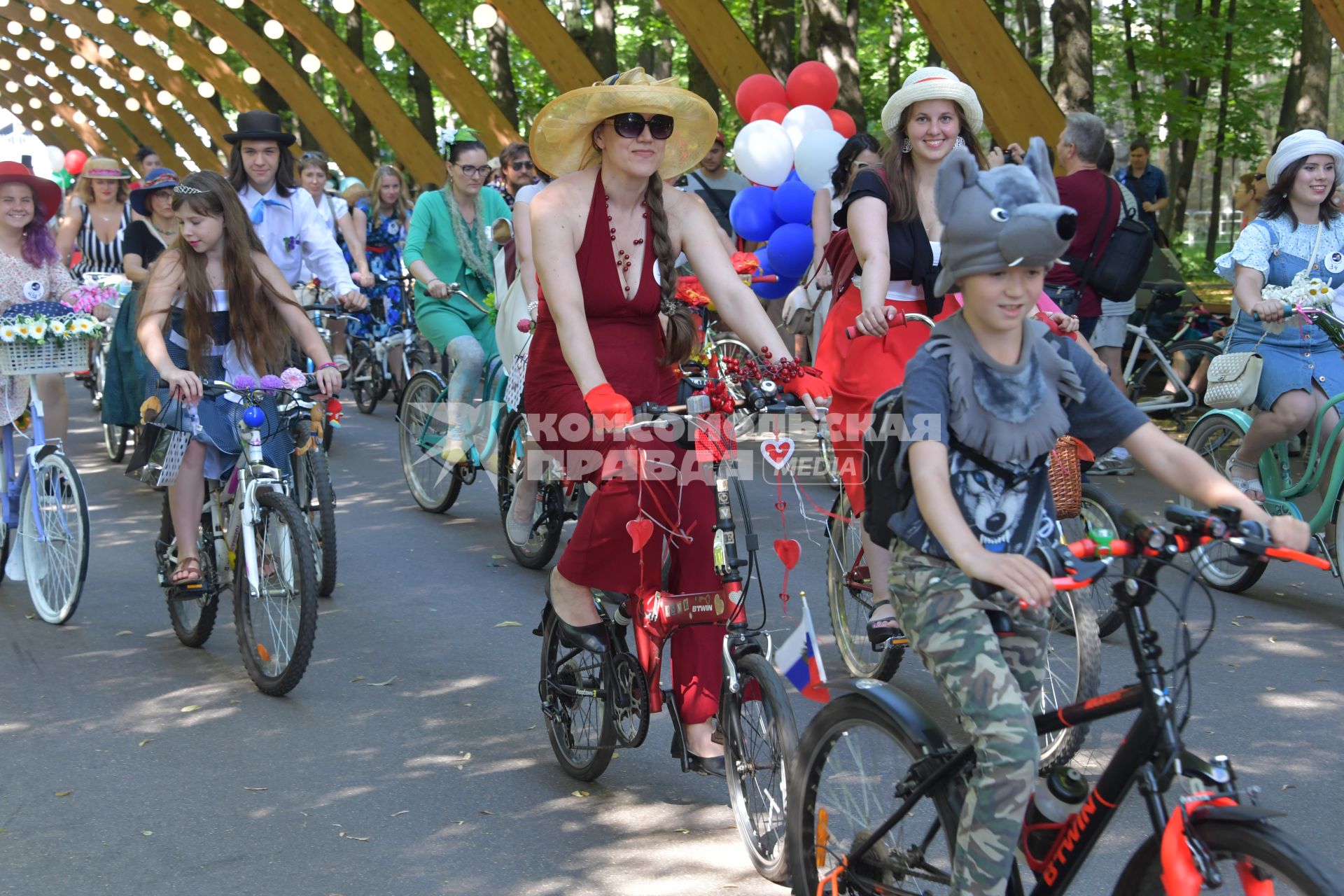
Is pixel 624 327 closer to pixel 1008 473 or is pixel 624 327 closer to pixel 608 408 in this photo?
pixel 608 408

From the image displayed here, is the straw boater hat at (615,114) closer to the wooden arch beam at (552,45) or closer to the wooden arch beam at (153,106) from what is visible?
the wooden arch beam at (552,45)

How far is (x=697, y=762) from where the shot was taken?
13.5ft

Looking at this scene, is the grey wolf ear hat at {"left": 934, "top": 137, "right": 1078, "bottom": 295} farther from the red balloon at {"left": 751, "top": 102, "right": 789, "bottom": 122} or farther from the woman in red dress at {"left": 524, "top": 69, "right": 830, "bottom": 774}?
the red balloon at {"left": 751, "top": 102, "right": 789, "bottom": 122}

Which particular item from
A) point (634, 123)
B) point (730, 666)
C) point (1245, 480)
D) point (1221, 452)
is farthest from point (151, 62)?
point (730, 666)

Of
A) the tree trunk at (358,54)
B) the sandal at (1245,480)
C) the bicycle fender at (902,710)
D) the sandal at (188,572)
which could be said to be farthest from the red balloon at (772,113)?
the tree trunk at (358,54)

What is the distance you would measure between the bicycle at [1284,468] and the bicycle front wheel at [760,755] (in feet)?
9.78

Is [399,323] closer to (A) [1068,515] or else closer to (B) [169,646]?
(B) [169,646]

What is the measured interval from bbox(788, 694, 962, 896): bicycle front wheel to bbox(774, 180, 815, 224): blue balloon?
9396 mm

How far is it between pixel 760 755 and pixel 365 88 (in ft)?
72.1

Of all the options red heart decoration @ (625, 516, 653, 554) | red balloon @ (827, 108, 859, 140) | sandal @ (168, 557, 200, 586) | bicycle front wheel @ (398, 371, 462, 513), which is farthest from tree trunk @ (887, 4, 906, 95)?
red heart decoration @ (625, 516, 653, 554)

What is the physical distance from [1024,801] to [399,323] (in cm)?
1171

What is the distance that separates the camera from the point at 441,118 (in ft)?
147

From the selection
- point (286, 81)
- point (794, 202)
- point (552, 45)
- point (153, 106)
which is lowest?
point (794, 202)

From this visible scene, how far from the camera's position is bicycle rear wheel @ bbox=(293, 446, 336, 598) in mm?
6770
